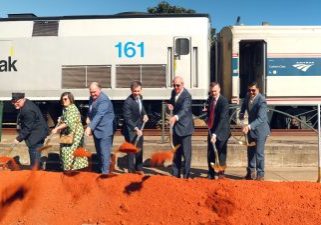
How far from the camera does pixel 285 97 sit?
15.2 m

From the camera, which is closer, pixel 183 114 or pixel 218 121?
pixel 183 114

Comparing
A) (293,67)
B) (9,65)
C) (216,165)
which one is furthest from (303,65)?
(9,65)

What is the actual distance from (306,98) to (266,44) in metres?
2.14

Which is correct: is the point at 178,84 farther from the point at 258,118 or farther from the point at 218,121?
the point at 258,118

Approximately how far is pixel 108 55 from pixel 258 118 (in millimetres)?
7043

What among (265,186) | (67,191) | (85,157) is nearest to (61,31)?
(85,157)

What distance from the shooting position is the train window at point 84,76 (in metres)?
14.4

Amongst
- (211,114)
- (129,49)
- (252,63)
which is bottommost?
(211,114)

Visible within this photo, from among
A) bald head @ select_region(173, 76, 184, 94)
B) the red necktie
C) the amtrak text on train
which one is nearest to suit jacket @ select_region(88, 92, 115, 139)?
bald head @ select_region(173, 76, 184, 94)

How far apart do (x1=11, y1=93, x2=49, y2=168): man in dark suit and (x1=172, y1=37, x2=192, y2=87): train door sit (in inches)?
257

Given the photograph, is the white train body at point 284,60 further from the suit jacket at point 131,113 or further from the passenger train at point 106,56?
the suit jacket at point 131,113

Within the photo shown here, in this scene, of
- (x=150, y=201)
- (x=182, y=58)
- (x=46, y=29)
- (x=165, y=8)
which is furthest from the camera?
(x=165, y=8)

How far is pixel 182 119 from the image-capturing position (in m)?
8.03

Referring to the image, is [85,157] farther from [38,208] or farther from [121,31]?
[121,31]
